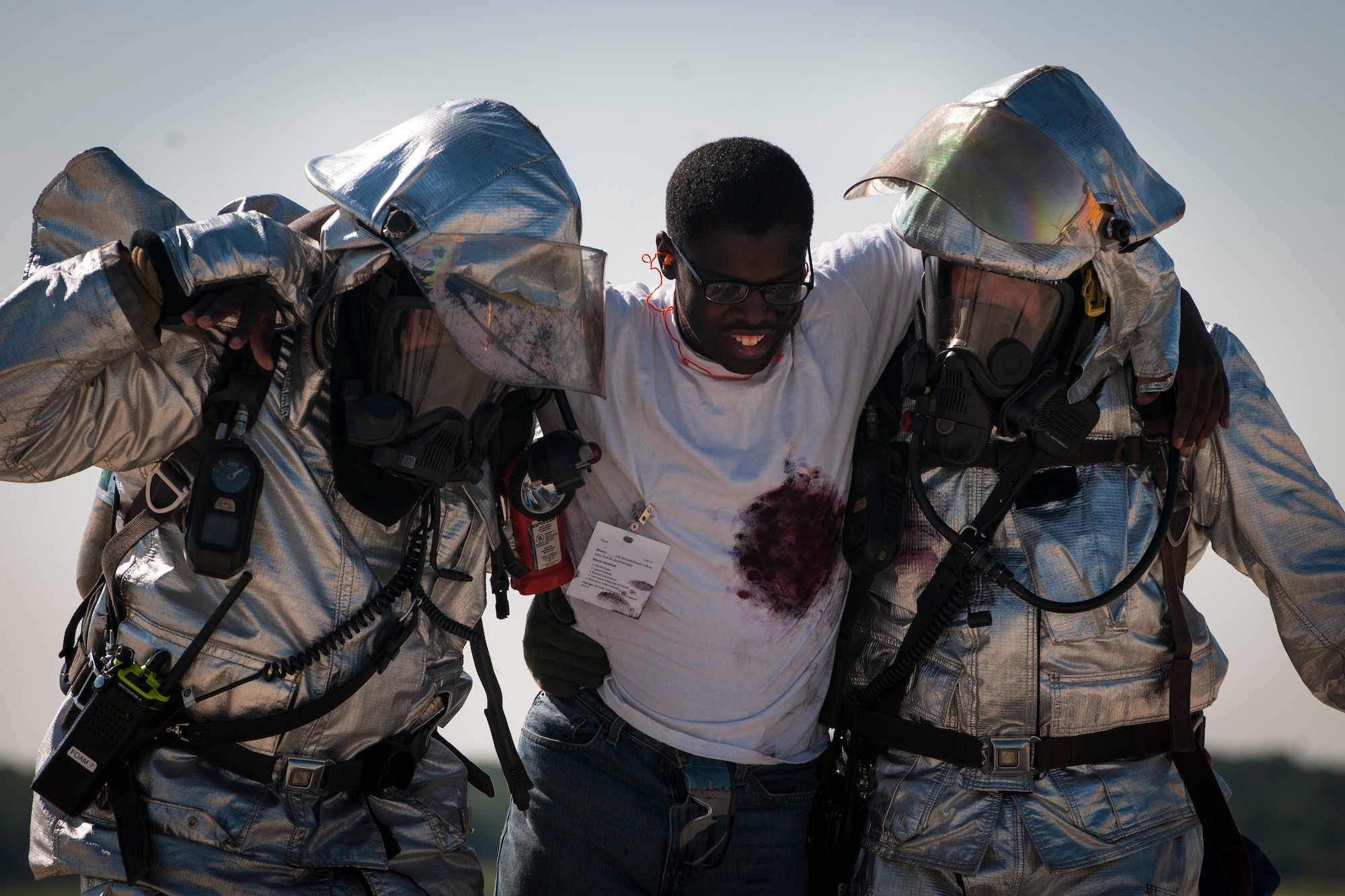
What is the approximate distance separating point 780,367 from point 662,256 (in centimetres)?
37

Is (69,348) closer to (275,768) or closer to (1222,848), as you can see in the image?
(275,768)

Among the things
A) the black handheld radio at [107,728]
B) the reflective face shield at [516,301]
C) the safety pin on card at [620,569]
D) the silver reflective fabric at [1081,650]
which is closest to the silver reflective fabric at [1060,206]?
the silver reflective fabric at [1081,650]

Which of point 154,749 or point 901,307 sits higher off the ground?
point 901,307

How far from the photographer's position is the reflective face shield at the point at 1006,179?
221 centimetres

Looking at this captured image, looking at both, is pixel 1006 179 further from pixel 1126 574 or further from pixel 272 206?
pixel 272 206

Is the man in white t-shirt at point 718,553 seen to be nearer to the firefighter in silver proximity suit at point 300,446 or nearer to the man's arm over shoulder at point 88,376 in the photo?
the firefighter in silver proximity suit at point 300,446

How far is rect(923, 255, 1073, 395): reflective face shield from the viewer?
2230 mm

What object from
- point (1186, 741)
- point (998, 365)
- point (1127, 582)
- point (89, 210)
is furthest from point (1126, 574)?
point (89, 210)

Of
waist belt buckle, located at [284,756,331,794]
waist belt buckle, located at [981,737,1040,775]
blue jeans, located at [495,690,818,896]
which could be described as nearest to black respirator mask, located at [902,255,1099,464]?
waist belt buckle, located at [981,737,1040,775]

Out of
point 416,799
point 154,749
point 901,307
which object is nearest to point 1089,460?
point 901,307

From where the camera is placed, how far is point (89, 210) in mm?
2127

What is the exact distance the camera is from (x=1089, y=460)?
2.32 metres

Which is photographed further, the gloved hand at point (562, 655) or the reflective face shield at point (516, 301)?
the gloved hand at point (562, 655)

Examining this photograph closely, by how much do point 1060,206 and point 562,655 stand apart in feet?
4.70
